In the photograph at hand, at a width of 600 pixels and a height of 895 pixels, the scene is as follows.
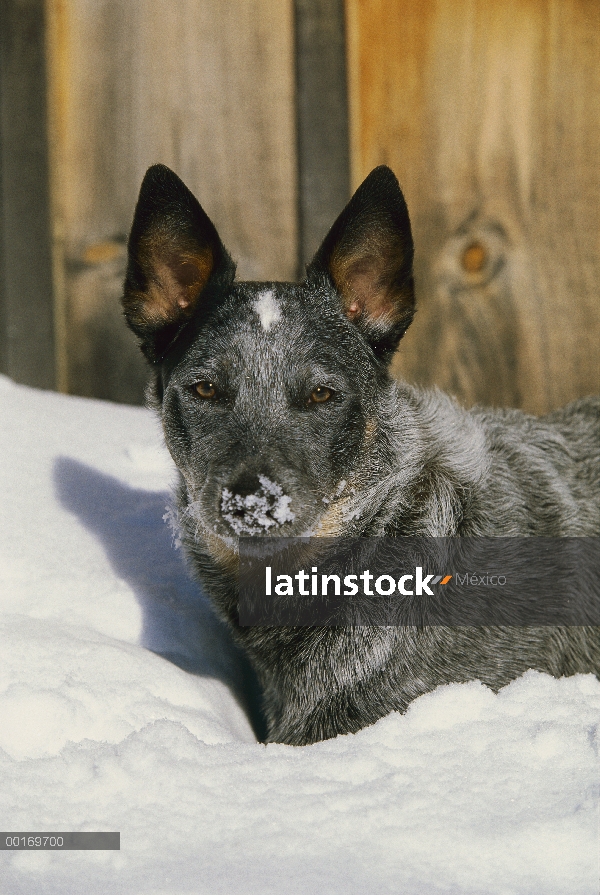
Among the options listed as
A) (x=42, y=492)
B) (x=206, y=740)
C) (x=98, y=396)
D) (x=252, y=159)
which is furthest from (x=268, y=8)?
(x=206, y=740)

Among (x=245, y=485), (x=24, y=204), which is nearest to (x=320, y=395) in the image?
(x=245, y=485)

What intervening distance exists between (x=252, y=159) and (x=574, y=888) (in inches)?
149

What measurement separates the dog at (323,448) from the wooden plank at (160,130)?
169 centimetres

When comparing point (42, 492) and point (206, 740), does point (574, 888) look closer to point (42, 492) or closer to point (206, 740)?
point (206, 740)

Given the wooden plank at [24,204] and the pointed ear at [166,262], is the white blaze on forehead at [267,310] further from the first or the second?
the wooden plank at [24,204]

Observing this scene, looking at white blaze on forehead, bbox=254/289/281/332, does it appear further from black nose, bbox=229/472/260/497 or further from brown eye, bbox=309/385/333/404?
black nose, bbox=229/472/260/497

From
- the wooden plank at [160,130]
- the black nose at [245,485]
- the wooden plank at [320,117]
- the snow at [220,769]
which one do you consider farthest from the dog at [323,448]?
the wooden plank at [320,117]

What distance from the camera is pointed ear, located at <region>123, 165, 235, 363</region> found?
2684mm

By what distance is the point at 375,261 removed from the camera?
110 inches

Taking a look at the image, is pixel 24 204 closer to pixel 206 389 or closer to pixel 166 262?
pixel 166 262

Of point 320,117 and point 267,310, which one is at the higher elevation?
point 320,117

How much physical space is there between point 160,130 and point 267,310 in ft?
7.17

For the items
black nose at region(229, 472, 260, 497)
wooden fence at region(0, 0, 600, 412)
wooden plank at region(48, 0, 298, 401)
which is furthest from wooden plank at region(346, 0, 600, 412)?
black nose at region(229, 472, 260, 497)

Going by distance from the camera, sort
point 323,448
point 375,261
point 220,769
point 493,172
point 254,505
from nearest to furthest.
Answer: point 220,769 → point 254,505 → point 323,448 → point 375,261 → point 493,172
